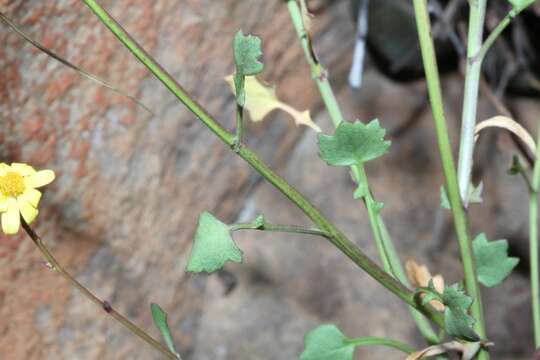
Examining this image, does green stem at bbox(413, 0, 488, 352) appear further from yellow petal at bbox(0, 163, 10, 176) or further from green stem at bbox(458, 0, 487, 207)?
yellow petal at bbox(0, 163, 10, 176)

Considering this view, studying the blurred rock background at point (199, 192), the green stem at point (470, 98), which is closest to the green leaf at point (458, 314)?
the green stem at point (470, 98)

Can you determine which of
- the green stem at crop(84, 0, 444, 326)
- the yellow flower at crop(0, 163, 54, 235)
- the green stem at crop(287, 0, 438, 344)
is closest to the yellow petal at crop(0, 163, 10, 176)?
the yellow flower at crop(0, 163, 54, 235)

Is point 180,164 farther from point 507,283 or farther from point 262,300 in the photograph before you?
point 507,283

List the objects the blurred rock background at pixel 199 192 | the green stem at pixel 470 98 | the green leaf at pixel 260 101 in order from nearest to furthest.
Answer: the green stem at pixel 470 98 → the green leaf at pixel 260 101 → the blurred rock background at pixel 199 192

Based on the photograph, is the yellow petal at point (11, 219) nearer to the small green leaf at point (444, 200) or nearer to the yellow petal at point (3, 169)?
the yellow petal at point (3, 169)

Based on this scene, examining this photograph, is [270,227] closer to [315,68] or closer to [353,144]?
[353,144]

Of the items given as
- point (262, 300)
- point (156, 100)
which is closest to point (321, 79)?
point (156, 100)
